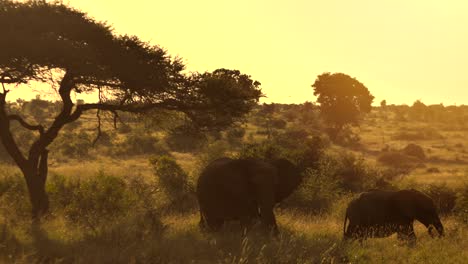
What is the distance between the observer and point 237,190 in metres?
11.6

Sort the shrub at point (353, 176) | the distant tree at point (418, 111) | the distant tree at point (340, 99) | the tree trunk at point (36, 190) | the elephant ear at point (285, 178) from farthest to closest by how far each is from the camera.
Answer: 1. the distant tree at point (418, 111)
2. the distant tree at point (340, 99)
3. the shrub at point (353, 176)
4. the tree trunk at point (36, 190)
5. the elephant ear at point (285, 178)

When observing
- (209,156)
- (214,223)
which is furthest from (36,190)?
(209,156)

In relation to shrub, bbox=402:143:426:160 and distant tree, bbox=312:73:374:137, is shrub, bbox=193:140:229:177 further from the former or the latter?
distant tree, bbox=312:73:374:137

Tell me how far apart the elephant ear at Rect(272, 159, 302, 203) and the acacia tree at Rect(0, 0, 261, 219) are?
3.83 metres

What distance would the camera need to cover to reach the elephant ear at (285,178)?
40.3ft

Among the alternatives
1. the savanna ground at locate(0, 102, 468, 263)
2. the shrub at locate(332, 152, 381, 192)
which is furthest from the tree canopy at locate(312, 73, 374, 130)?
the shrub at locate(332, 152, 381, 192)

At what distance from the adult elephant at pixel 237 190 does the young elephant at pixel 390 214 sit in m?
2.13

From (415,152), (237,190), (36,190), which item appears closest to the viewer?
(237,190)

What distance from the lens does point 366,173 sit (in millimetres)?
25219

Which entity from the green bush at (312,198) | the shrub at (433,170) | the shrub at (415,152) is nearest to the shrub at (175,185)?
the green bush at (312,198)

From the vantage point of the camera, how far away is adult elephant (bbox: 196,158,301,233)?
11.4 m

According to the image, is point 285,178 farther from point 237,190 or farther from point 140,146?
point 140,146

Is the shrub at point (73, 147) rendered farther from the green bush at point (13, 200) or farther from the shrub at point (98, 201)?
the shrub at point (98, 201)

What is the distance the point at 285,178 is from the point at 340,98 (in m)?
48.5
